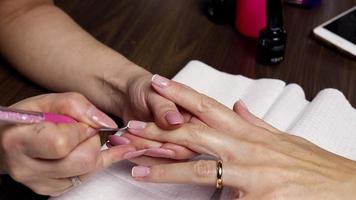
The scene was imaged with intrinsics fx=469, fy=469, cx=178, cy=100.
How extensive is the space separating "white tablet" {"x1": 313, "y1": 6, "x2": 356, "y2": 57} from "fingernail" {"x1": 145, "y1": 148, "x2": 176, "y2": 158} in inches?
17.2

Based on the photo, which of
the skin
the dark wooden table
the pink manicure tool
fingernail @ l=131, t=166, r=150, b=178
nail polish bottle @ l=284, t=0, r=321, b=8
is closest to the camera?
the pink manicure tool

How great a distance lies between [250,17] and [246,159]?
0.39 meters

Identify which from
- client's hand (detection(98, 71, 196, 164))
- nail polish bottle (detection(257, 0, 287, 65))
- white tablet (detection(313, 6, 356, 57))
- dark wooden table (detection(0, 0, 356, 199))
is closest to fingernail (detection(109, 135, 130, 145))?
client's hand (detection(98, 71, 196, 164))

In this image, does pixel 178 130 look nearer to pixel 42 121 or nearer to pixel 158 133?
pixel 158 133

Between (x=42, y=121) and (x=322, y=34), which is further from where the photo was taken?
(x=322, y=34)

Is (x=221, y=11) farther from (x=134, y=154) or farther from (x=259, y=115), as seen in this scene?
(x=134, y=154)

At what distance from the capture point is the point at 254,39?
953mm

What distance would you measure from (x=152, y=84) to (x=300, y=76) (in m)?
0.32

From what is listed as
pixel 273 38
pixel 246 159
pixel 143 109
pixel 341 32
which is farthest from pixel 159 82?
pixel 341 32

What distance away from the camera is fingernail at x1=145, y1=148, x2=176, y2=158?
657mm

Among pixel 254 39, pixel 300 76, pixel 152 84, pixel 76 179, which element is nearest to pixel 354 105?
pixel 300 76

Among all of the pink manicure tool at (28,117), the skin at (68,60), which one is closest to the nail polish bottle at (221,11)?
the skin at (68,60)

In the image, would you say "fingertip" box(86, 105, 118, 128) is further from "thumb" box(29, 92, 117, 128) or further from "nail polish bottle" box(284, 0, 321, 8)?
"nail polish bottle" box(284, 0, 321, 8)

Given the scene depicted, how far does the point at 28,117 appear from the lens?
0.54 m
